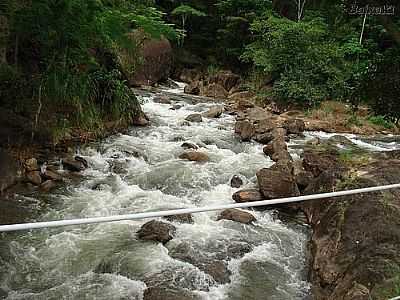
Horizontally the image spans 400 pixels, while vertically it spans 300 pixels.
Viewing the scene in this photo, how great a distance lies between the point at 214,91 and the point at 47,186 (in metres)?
10.9

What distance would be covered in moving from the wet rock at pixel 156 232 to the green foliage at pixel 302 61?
30.3ft

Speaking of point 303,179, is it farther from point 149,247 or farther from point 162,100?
point 162,100

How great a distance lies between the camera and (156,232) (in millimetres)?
5184

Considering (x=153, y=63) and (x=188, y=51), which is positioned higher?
(x=188, y=51)

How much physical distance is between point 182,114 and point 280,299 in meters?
8.41

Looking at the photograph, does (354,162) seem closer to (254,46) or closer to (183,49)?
(254,46)

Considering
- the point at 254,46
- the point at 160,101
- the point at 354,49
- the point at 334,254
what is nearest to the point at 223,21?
the point at 254,46

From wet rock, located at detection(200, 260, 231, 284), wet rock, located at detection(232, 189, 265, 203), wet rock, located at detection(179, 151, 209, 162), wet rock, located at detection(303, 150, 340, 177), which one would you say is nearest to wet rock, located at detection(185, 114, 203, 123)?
wet rock, located at detection(179, 151, 209, 162)

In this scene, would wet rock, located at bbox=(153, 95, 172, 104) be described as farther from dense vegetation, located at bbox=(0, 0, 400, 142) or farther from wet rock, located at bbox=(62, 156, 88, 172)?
wet rock, located at bbox=(62, 156, 88, 172)

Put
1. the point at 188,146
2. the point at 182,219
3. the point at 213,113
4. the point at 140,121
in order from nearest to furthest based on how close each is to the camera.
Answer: the point at 182,219 < the point at 188,146 < the point at 140,121 < the point at 213,113

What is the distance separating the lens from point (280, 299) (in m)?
4.17

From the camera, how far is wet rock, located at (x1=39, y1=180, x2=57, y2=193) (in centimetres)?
641

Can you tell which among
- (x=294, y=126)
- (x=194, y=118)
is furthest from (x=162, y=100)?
(x=294, y=126)

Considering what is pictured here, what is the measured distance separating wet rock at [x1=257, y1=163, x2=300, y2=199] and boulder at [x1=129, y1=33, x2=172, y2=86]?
387 inches
